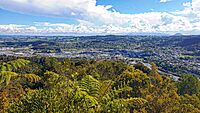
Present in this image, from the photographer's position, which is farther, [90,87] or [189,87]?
[189,87]

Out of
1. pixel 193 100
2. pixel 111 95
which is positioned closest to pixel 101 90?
pixel 111 95

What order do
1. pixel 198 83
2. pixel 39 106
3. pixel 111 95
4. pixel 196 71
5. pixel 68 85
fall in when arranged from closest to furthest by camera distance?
pixel 39 106 < pixel 68 85 < pixel 111 95 < pixel 198 83 < pixel 196 71

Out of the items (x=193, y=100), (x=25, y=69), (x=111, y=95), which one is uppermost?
(x=111, y=95)

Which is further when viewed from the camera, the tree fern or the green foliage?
the green foliage

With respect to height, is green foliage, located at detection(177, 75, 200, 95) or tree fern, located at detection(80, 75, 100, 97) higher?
tree fern, located at detection(80, 75, 100, 97)

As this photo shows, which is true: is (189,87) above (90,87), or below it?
below

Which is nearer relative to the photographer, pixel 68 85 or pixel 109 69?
pixel 68 85

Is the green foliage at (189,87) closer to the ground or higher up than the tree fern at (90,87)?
closer to the ground

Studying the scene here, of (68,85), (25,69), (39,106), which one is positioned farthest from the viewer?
(25,69)

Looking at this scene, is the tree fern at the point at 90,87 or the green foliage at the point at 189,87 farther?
the green foliage at the point at 189,87

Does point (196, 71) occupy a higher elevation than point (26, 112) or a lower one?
lower

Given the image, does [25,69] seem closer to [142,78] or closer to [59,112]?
[142,78]
